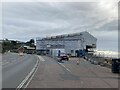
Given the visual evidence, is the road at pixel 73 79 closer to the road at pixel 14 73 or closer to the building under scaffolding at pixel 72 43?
the road at pixel 14 73

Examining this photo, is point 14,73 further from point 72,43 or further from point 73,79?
point 72,43

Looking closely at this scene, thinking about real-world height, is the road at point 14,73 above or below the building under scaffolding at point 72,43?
below

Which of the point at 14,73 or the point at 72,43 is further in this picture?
the point at 72,43

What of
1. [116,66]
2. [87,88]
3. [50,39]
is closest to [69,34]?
[50,39]

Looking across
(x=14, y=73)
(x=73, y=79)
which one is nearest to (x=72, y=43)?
(x=14, y=73)

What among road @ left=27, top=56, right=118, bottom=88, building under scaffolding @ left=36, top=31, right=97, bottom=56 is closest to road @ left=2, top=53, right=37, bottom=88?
road @ left=27, top=56, right=118, bottom=88

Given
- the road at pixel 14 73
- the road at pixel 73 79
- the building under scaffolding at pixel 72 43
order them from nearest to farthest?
1. the road at pixel 73 79
2. the road at pixel 14 73
3. the building under scaffolding at pixel 72 43

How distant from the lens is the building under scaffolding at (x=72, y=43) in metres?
137

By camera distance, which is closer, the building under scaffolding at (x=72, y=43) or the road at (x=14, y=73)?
the road at (x=14, y=73)

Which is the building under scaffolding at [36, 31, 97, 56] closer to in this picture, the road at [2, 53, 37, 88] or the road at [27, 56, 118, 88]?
the road at [2, 53, 37, 88]

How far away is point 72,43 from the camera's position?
143250mm

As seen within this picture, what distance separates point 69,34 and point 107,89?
153038 mm

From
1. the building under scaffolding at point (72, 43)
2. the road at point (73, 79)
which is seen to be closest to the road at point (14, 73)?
the road at point (73, 79)

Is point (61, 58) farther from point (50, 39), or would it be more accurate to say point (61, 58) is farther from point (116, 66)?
point (50, 39)
